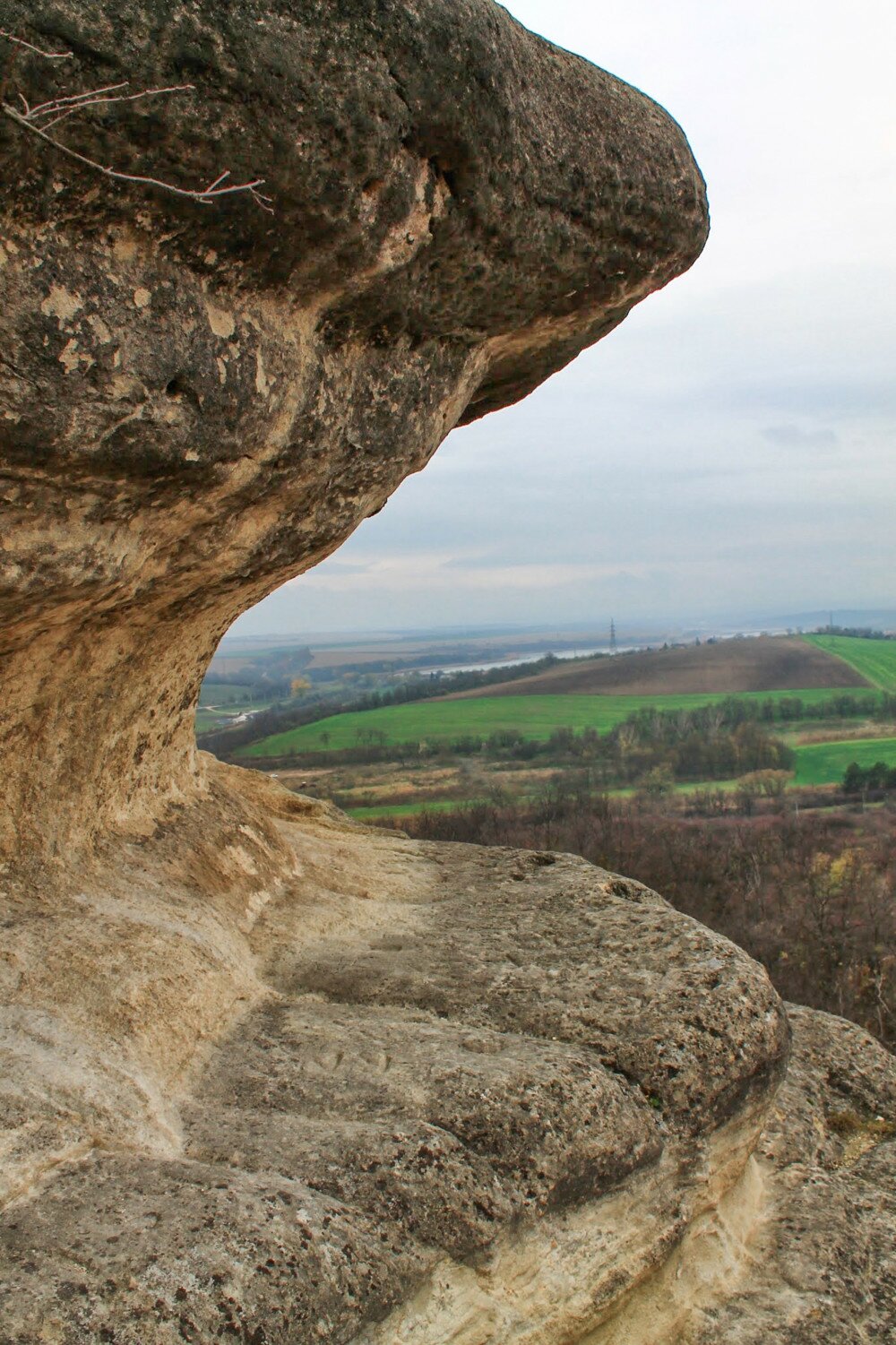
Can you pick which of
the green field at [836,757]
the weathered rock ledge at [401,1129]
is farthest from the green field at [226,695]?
the weathered rock ledge at [401,1129]

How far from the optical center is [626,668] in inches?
3578

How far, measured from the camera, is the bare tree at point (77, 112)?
3910mm

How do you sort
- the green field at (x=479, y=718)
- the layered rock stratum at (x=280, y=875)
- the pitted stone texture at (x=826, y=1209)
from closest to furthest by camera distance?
the layered rock stratum at (x=280, y=875) → the pitted stone texture at (x=826, y=1209) → the green field at (x=479, y=718)

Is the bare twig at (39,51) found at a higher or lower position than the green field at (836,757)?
higher

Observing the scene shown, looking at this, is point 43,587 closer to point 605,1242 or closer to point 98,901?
point 98,901

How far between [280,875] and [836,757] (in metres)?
62.4

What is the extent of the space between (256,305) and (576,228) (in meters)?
2.25

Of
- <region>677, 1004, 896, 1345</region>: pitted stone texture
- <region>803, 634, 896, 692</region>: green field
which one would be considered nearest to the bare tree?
<region>677, 1004, 896, 1345</region>: pitted stone texture

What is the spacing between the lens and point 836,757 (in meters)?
64.9

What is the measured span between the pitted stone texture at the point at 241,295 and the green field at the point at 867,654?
86.3 meters

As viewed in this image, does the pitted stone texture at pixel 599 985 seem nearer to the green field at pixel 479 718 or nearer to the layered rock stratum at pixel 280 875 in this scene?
the layered rock stratum at pixel 280 875

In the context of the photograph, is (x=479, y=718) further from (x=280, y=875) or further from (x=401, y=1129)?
(x=401, y=1129)

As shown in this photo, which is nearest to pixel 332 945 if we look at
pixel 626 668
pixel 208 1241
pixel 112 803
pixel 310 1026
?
pixel 310 1026

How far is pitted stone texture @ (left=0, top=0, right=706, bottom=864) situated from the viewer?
14.1ft
